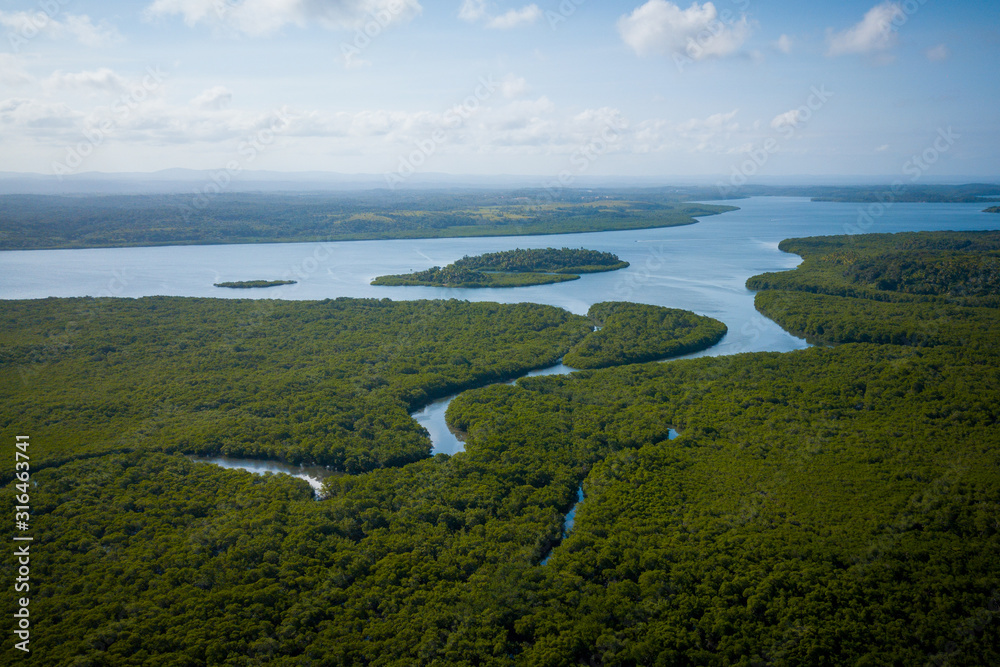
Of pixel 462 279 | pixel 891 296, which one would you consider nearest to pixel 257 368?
pixel 462 279

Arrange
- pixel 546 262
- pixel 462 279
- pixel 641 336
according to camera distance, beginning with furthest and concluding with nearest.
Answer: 1. pixel 546 262
2. pixel 462 279
3. pixel 641 336

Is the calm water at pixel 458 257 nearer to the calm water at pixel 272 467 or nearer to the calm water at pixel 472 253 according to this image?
the calm water at pixel 472 253

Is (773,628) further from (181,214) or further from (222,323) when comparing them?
(181,214)

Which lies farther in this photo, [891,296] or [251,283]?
[251,283]

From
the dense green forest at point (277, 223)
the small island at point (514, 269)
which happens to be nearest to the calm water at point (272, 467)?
the small island at point (514, 269)

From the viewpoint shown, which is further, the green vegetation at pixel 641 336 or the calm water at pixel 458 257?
A: the calm water at pixel 458 257

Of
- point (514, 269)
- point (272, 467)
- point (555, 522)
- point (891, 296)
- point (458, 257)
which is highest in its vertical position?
point (458, 257)

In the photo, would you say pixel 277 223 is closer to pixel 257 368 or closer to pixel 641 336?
pixel 257 368

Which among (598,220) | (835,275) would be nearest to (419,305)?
(835,275)
